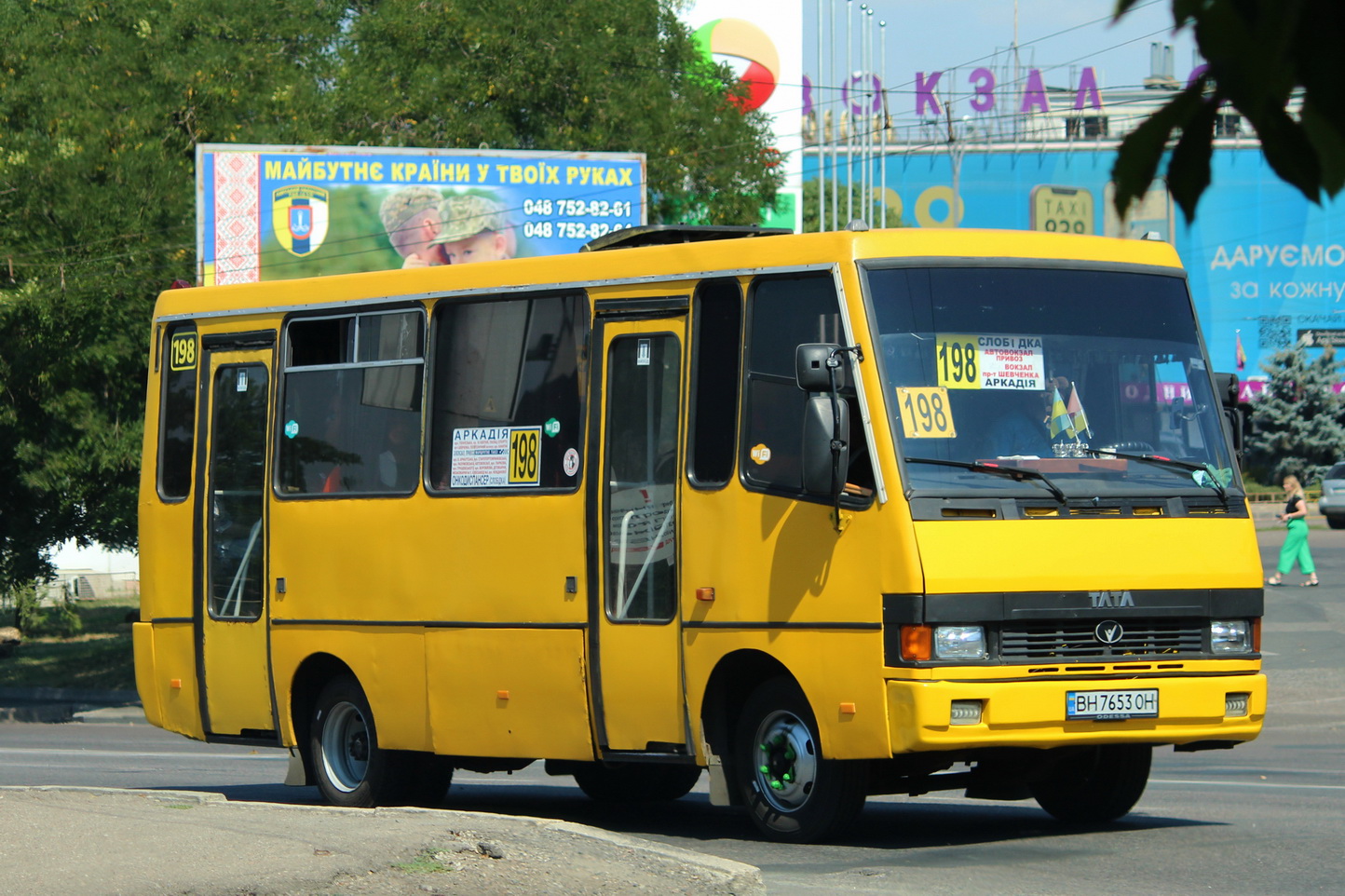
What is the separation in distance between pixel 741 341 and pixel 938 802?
11.9ft

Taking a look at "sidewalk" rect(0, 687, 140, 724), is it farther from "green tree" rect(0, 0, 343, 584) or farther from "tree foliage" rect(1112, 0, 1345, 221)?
"tree foliage" rect(1112, 0, 1345, 221)

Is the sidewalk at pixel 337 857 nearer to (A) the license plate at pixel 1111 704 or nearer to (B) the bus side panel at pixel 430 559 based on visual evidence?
(B) the bus side panel at pixel 430 559

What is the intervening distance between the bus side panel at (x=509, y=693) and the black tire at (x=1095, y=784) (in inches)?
93.1

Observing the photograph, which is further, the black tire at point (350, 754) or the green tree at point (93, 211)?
the green tree at point (93, 211)

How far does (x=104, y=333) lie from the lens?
75.5ft

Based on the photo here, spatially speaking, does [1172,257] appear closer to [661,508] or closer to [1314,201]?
[661,508]

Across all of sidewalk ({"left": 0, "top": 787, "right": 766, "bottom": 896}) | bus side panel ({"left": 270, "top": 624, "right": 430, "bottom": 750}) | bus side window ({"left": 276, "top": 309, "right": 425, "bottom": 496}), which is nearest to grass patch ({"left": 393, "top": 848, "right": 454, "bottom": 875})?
sidewalk ({"left": 0, "top": 787, "right": 766, "bottom": 896})

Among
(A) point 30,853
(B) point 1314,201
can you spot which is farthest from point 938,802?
(B) point 1314,201

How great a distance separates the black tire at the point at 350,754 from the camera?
10719 mm

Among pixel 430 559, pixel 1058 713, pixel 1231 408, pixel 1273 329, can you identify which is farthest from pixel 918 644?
pixel 1273 329

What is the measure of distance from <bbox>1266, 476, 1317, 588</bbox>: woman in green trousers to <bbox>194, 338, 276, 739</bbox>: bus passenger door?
18.4 meters

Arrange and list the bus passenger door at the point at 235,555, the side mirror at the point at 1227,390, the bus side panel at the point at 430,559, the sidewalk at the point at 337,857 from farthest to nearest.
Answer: the bus passenger door at the point at 235,555
the bus side panel at the point at 430,559
the side mirror at the point at 1227,390
the sidewalk at the point at 337,857

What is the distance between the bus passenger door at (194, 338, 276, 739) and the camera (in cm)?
1128

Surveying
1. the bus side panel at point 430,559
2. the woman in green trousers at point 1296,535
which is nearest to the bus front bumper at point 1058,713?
the bus side panel at point 430,559
